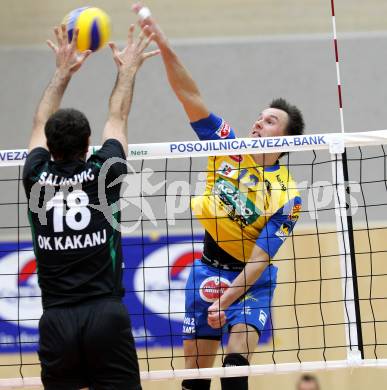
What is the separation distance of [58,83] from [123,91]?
377mm

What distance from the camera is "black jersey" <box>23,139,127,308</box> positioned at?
401cm

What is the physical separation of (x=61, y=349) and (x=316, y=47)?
24.2ft

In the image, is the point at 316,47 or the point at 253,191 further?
the point at 316,47

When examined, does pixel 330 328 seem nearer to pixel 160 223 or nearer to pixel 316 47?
pixel 160 223

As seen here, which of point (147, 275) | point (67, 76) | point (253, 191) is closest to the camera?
point (67, 76)

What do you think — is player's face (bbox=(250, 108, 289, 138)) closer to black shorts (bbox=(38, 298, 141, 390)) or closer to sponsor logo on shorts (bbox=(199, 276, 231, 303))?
sponsor logo on shorts (bbox=(199, 276, 231, 303))

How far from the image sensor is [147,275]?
365 inches

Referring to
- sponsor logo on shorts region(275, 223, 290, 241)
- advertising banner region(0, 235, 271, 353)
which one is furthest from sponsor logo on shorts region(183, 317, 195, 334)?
advertising banner region(0, 235, 271, 353)

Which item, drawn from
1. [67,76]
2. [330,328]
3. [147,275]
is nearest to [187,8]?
[147,275]

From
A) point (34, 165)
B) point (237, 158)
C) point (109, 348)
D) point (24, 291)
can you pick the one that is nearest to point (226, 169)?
point (237, 158)

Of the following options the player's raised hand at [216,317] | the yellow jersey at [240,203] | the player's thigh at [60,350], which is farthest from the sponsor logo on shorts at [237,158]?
the player's thigh at [60,350]

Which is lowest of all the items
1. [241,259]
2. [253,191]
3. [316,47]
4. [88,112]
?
[241,259]

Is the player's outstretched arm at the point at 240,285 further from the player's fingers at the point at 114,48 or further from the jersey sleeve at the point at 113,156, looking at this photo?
the player's fingers at the point at 114,48

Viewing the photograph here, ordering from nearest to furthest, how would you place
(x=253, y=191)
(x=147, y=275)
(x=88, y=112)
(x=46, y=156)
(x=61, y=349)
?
1. (x=61, y=349)
2. (x=46, y=156)
3. (x=253, y=191)
4. (x=147, y=275)
5. (x=88, y=112)
